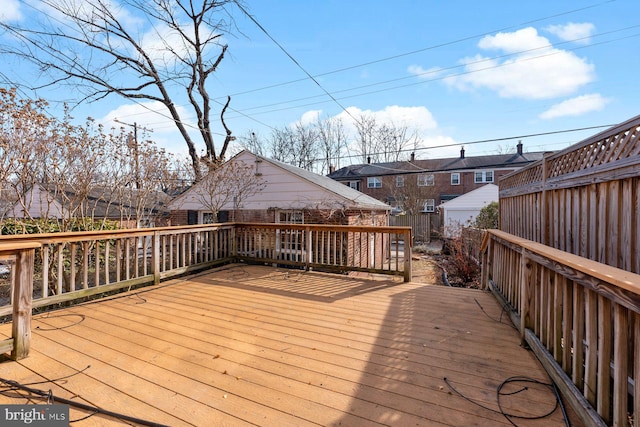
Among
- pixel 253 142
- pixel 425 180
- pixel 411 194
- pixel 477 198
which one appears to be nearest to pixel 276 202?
pixel 477 198

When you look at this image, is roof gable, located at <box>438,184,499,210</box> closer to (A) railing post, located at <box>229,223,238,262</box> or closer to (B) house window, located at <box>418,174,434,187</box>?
(B) house window, located at <box>418,174,434,187</box>

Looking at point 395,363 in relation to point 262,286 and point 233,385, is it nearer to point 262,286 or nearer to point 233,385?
point 233,385

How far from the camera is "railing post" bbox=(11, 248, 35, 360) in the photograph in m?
2.27

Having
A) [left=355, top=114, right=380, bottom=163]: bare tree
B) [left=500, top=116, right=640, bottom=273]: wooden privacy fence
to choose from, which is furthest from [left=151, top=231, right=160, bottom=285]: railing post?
[left=355, top=114, right=380, bottom=163]: bare tree

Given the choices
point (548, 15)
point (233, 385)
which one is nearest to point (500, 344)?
point (233, 385)

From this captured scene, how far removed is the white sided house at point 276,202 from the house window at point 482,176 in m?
16.2

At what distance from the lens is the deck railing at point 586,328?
126 centimetres

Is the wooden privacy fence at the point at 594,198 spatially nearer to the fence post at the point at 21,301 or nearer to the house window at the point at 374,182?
the fence post at the point at 21,301

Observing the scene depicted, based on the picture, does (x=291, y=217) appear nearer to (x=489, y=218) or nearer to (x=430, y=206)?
(x=489, y=218)

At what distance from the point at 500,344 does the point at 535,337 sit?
1.08 feet

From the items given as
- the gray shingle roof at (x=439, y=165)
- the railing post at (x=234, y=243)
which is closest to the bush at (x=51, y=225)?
the railing post at (x=234, y=243)

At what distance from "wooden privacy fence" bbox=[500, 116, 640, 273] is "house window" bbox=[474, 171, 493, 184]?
72.0ft

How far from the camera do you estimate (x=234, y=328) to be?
2.96 meters

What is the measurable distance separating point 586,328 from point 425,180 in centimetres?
2320
